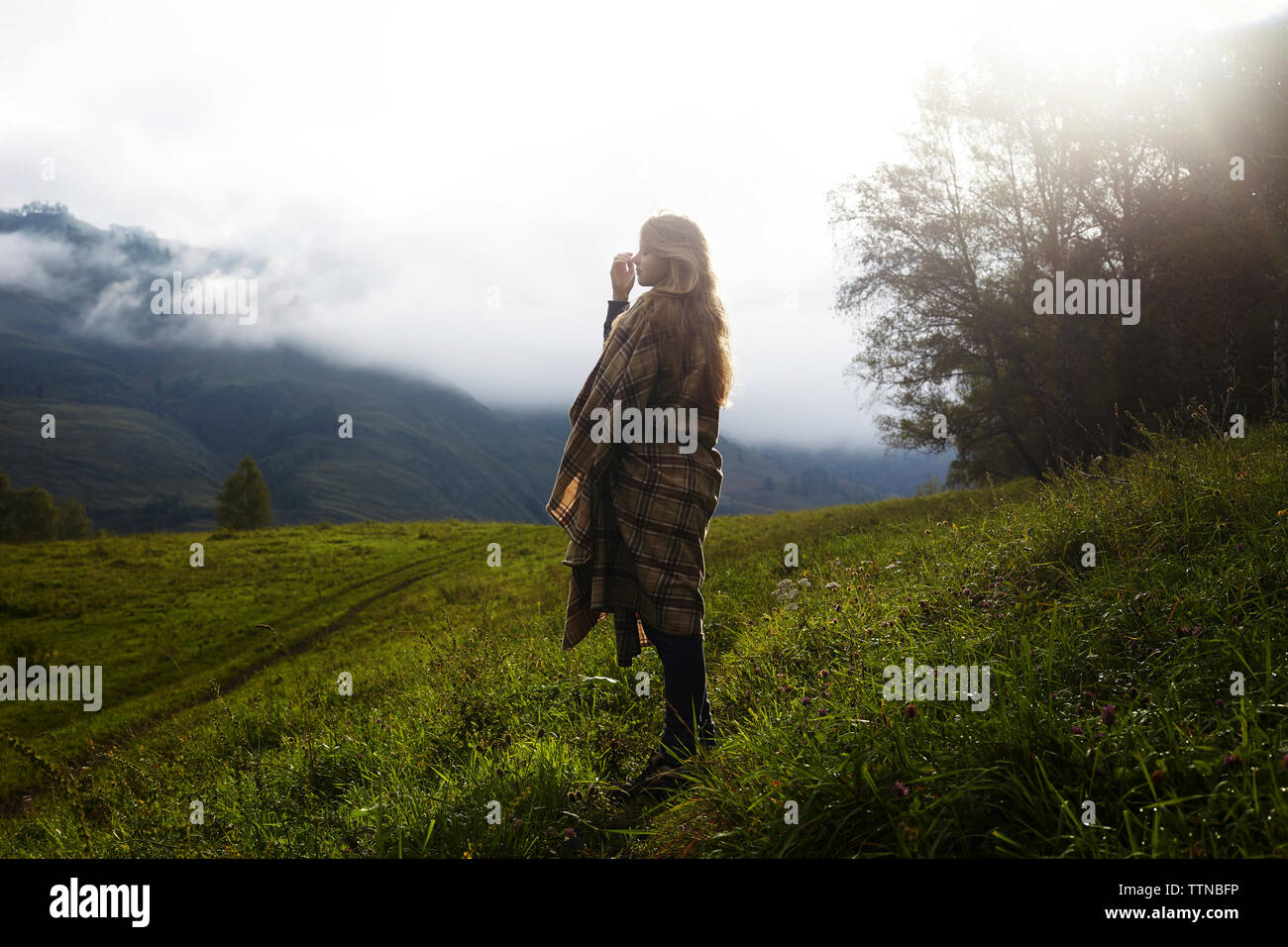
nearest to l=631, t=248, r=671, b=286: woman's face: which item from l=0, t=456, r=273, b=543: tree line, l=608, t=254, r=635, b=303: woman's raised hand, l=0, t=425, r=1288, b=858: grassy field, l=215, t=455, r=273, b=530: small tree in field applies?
l=608, t=254, r=635, b=303: woman's raised hand

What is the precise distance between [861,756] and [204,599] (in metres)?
23.5

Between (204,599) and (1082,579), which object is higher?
(1082,579)

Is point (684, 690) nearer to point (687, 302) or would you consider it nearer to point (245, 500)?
point (687, 302)

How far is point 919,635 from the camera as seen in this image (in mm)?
5242

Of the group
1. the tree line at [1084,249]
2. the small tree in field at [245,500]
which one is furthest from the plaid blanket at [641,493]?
the small tree in field at [245,500]

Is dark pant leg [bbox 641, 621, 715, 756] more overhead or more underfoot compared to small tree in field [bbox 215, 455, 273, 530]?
more underfoot

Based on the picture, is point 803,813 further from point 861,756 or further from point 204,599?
point 204,599

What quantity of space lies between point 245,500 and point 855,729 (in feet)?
258

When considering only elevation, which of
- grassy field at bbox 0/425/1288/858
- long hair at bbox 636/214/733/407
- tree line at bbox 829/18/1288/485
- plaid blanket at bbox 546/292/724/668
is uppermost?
tree line at bbox 829/18/1288/485

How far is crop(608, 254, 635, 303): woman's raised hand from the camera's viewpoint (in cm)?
520

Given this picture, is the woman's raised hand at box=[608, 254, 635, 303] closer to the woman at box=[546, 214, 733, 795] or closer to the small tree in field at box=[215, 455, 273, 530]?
the woman at box=[546, 214, 733, 795]

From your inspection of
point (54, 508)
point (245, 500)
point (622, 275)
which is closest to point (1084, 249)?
point (622, 275)

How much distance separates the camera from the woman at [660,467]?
4.57m
